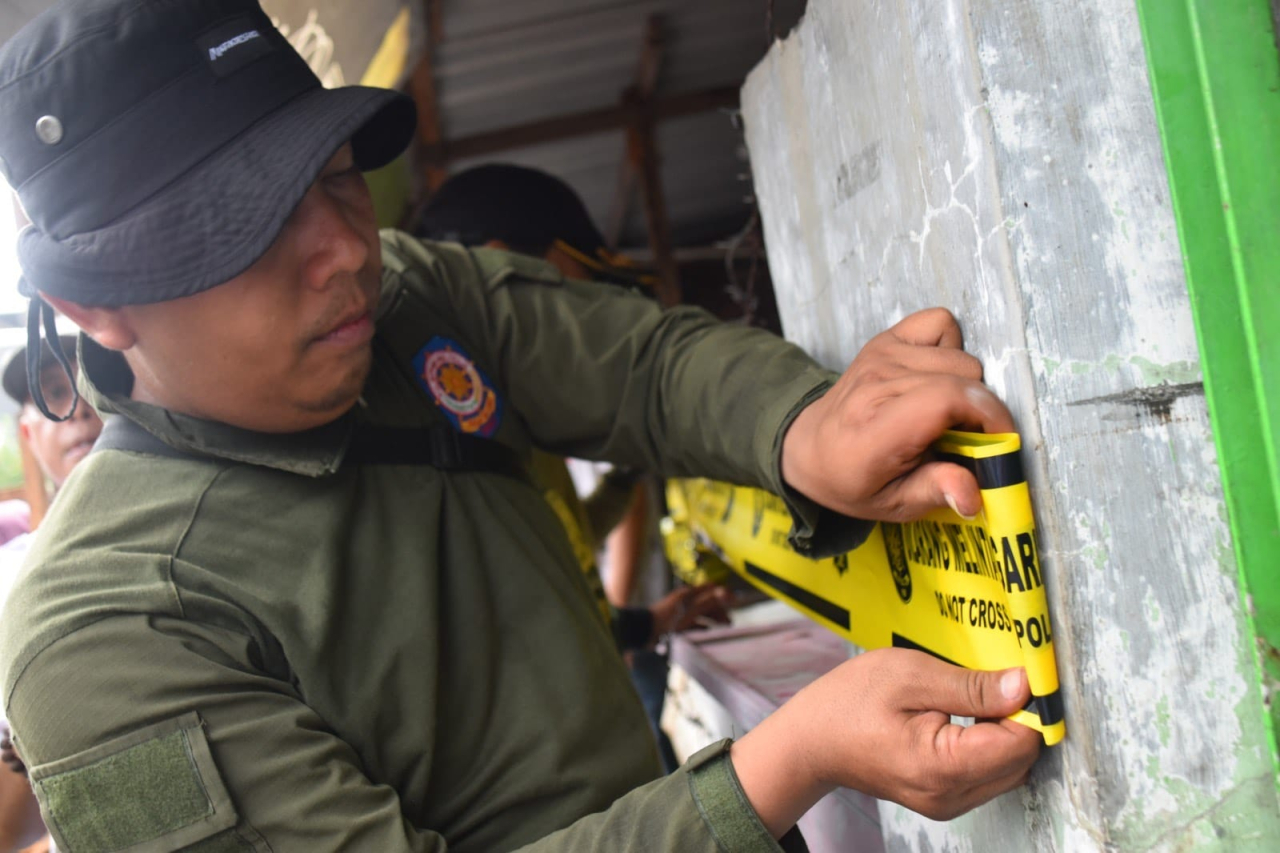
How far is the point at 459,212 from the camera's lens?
197 cm

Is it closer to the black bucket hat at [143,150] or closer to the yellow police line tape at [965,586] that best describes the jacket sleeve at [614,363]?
the yellow police line tape at [965,586]

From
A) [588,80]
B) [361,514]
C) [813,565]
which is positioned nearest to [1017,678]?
[813,565]

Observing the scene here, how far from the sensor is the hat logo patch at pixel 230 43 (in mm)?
872

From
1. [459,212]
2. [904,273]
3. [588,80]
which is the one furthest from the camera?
[588,80]

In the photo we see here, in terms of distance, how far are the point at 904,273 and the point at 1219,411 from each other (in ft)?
0.91

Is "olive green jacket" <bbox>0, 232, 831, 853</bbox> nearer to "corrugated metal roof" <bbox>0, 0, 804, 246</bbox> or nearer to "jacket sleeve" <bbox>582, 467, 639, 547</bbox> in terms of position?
"jacket sleeve" <bbox>582, 467, 639, 547</bbox>

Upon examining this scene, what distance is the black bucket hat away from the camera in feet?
2.63

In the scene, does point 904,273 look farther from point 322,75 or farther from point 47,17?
point 322,75

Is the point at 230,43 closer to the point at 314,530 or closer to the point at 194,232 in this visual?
the point at 194,232

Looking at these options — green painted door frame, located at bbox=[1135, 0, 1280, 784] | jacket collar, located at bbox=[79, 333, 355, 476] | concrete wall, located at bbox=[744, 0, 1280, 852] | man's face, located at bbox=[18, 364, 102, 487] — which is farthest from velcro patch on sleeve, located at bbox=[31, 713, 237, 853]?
man's face, located at bbox=[18, 364, 102, 487]

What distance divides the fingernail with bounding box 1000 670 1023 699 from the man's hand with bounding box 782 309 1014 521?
12 cm

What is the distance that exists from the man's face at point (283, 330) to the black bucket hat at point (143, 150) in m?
0.04

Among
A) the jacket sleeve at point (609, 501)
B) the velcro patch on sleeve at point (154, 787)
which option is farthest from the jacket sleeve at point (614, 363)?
the jacket sleeve at point (609, 501)

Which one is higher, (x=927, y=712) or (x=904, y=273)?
(x=904, y=273)
